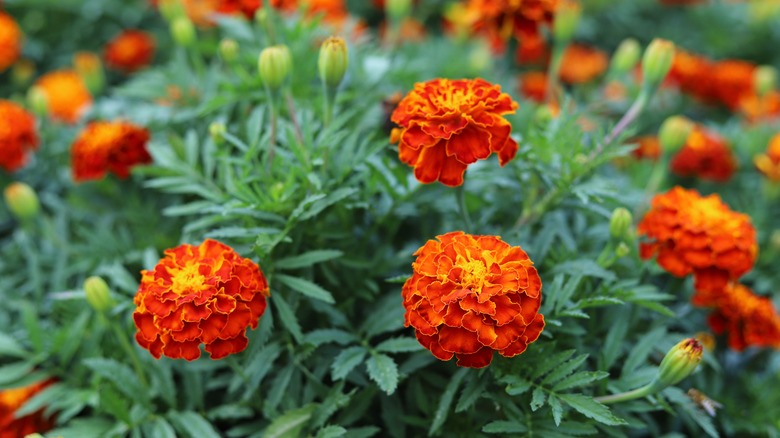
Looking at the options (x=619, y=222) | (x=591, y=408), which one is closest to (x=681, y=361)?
(x=591, y=408)

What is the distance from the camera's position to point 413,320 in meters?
0.81

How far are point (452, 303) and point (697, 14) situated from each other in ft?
6.57

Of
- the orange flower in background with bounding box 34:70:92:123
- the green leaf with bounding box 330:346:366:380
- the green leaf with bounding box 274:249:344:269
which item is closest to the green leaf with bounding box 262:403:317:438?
the green leaf with bounding box 330:346:366:380

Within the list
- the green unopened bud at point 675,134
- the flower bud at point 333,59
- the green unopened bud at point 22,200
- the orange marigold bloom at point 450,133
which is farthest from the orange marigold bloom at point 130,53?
the green unopened bud at point 675,134

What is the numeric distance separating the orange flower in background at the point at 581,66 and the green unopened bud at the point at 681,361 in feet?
4.35

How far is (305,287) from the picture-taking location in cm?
97

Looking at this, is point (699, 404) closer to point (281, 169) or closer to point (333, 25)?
point (281, 169)

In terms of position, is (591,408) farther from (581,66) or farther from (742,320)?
(581,66)

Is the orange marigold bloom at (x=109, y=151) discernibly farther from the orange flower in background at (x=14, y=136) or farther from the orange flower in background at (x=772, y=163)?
the orange flower in background at (x=772, y=163)

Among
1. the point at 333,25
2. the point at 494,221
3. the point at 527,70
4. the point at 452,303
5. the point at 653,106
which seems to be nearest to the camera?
the point at 452,303

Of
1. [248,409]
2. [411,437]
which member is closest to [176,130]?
[248,409]

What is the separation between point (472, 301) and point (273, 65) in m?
0.46

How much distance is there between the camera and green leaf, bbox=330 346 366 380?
3.12 feet

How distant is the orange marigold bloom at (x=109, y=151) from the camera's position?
1299mm
